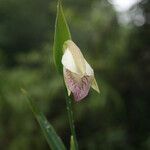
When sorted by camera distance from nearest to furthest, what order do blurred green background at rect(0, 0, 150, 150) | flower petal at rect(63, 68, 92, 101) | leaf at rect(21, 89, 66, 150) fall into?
flower petal at rect(63, 68, 92, 101), leaf at rect(21, 89, 66, 150), blurred green background at rect(0, 0, 150, 150)

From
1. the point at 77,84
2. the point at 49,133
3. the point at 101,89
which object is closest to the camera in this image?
the point at 77,84

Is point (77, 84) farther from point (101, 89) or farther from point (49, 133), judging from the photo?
point (101, 89)

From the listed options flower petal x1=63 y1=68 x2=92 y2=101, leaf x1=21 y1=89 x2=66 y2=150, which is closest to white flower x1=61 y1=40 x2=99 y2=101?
flower petal x1=63 y1=68 x2=92 y2=101

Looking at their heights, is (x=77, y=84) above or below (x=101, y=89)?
above

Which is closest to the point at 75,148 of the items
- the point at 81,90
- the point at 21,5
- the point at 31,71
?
the point at 81,90

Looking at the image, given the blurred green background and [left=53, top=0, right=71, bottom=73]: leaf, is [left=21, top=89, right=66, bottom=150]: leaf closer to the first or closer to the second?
[left=53, top=0, right=71, bottom=73]: leaf

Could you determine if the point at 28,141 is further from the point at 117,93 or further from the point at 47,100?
the point at 117,93

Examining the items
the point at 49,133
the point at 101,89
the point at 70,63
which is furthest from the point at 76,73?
the point at 101,89

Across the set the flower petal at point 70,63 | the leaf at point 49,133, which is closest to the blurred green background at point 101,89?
the leaf at point 49,133
